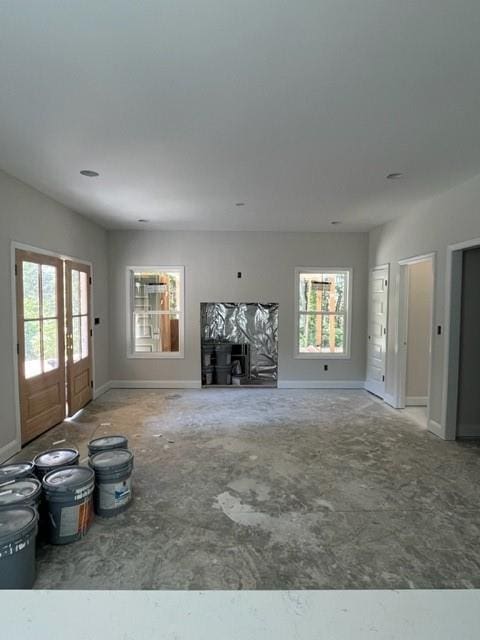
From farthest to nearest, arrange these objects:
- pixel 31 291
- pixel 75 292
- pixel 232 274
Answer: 1. pixel 232 274
2. pixel 75 292
3. pixel 31 291

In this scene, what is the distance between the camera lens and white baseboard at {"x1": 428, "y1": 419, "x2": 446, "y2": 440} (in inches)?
159

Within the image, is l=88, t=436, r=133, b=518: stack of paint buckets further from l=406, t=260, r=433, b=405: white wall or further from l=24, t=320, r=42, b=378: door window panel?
l=406, t=260, r=433, b=405: white wall

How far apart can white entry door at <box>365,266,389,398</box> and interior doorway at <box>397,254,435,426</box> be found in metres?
0.42

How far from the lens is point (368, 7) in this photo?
150 centimetres

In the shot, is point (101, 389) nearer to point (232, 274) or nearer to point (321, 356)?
point (232, 274)

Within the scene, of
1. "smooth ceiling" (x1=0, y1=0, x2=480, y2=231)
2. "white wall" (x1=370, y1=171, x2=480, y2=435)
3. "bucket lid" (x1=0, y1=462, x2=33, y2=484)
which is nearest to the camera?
"smooth ceiling" (x1=0, y1=0, x2=480, y2=231)

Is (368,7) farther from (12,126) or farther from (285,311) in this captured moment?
(285,311)

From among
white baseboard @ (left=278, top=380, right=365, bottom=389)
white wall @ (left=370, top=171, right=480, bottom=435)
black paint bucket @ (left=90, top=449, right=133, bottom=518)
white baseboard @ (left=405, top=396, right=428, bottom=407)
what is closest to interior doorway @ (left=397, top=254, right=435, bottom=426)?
white baseboard @ (left=405, top=396, right=428, bottom=407)

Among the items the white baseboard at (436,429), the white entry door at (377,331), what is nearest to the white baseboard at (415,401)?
the white entry door at (377,331)

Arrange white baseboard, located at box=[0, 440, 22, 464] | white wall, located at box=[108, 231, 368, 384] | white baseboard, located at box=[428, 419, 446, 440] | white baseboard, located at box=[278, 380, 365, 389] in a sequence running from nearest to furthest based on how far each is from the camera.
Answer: white baseboard, located at box=[0, 440, 22, 464]
white baseboard, located at box=[428, 419, 446, 440]
white wall, located at box=[108, 231, 368, 384]
white baseboard, located at box=[278, 380, 365, 389]

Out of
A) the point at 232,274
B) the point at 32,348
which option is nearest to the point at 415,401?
the point at 232,274

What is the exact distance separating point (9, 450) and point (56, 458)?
1.25 metres

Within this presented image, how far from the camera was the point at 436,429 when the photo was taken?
4.16 meters

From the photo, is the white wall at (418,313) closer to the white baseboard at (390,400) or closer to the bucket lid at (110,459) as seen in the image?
the white baseboard at (390,400)
